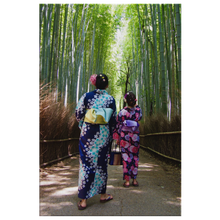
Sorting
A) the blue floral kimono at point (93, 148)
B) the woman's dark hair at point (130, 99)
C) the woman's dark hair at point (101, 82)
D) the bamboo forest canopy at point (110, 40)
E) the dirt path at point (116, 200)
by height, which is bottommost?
the dirt path at point (116, 200)

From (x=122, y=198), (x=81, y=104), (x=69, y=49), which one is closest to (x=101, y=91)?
(x=81, y=104)

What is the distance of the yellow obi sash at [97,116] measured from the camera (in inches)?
70.2

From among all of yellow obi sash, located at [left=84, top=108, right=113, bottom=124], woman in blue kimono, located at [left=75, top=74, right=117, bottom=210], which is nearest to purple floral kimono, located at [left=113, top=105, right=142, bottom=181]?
woman in blue kimono, located at [left=75, top=74, right=117, bottom=210]

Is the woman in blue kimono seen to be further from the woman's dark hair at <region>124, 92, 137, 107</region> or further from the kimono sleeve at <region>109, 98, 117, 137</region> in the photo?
the woman's dark hair at <region>124, 92, 137, 107</region>

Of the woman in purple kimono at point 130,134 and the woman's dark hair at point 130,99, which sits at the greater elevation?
the woman's dark hair at point 130,99

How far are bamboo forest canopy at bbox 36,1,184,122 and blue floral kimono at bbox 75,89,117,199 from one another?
52 cm

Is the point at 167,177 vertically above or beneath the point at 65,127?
beneath

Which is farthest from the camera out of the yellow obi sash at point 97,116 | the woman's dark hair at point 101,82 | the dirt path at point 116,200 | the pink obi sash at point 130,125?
the pink obi sash at point 130,125

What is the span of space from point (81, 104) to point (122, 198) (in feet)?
3.39

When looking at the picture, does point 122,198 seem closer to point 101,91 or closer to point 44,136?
point 101,91

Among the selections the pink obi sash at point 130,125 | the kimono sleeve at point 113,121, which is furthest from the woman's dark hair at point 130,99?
the kimono sleeve at point 113,121

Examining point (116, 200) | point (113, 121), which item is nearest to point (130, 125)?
point (113, 121)

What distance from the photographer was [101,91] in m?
1.94

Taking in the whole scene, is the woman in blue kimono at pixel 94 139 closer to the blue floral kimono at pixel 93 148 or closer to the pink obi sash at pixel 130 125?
the blue floral kimono at pixel 93 148
